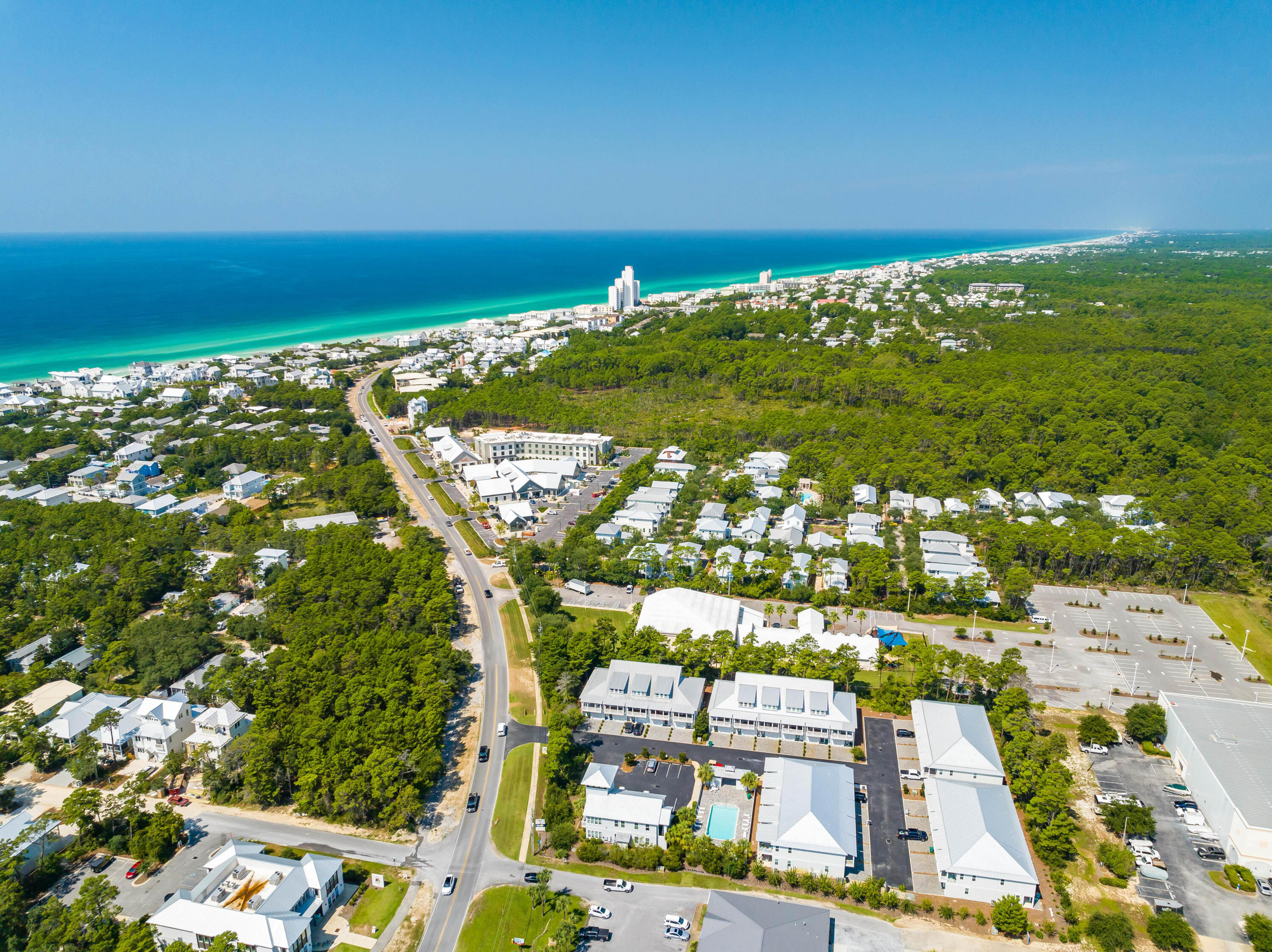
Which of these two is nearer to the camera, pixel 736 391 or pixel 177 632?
pixel 177 632

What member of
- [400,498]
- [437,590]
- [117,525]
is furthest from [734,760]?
[117,525]

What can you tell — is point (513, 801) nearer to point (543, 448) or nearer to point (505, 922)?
point (505, 922)

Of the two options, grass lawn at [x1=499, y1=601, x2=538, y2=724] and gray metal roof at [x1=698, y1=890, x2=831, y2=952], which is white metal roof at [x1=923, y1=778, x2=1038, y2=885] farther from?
grass lawn at [x1=499, y1=601, x2=538, y2=724]

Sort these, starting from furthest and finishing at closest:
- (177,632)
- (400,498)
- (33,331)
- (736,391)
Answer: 1. (33,331)
2. (736,391)
3. (400,498)
4. (177,632)

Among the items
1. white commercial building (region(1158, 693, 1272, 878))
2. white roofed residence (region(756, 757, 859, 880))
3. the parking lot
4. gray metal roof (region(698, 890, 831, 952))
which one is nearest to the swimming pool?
white roofed residence (region(756, 757, 859, 880))

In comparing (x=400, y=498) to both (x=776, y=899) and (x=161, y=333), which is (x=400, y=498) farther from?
(x=161, y=333)
